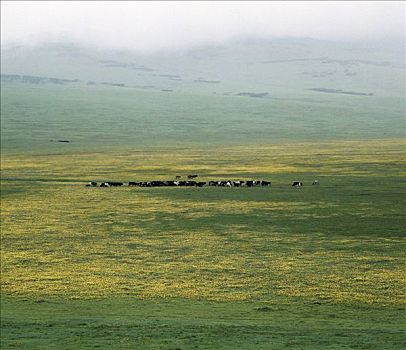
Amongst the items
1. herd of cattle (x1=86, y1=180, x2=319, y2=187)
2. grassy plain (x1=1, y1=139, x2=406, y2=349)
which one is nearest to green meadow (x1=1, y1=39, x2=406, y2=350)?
grassy plain (x1=1, y1=139, x2=406, y2=349)

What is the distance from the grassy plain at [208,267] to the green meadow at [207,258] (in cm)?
7

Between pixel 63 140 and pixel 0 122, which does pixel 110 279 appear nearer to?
pixel 63 140

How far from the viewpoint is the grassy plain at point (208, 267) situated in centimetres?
1973

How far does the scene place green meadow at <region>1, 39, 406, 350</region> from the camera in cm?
1989

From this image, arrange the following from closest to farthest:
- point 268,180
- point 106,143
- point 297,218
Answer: point 297,218 → point 268,180 → point 106,143

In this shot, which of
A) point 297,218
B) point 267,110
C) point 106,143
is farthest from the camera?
point 267,110

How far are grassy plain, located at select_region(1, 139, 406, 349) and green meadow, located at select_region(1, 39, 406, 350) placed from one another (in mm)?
67

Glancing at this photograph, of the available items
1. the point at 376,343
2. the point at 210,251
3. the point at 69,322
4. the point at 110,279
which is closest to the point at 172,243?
the point at 210,251

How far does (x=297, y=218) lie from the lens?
34.7m

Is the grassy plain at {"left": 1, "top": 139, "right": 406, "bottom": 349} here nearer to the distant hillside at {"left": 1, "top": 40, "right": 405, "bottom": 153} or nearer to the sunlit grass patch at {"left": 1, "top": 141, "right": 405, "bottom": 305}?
the sunlit grass patch at {"left": 1, "top": 141, "right": 405, "bottom": 305}

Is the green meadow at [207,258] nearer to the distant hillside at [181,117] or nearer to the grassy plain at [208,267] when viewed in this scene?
the grassy plain at [208,267]

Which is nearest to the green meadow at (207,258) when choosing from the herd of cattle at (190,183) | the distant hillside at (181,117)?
the herd of cattle at (190,183)

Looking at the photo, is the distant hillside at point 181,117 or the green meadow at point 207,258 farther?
the distant hillside at point 181,117

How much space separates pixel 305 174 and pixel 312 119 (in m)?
85.3
